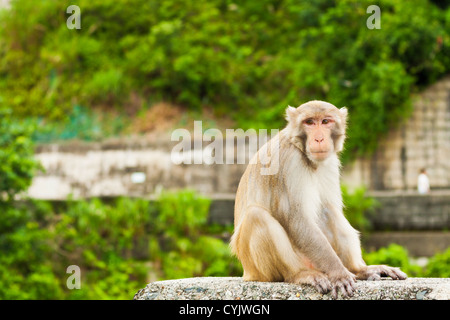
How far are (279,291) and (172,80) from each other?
60.8ft

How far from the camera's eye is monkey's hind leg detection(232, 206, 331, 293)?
491 centimetres

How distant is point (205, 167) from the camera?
1752cm

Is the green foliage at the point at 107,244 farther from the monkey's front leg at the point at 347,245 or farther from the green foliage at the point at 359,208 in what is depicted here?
the monkey's front leg at the point at 347,245

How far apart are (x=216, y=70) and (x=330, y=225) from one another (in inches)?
690

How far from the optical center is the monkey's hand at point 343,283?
14.8 feet

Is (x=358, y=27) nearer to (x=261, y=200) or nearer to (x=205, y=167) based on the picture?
(x=205, y=167)

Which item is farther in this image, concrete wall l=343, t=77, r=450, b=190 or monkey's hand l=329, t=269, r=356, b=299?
concrete wall l=343, t=77, r=450, b=190

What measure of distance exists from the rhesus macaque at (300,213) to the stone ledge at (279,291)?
154 millimetres

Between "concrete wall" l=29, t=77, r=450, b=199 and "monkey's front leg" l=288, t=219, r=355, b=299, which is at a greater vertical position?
"concrete wall" l=29, t=77, r=450, b=199

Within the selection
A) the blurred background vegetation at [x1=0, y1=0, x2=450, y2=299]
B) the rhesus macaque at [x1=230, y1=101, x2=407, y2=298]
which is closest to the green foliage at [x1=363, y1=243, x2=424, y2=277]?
the blurred background vegetation at [x1=0, y1=0, x2=450, y2=299]

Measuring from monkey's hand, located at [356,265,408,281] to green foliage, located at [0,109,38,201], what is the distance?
8532mm

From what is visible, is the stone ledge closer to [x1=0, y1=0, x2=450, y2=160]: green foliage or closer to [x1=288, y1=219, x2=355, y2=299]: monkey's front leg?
[x1=288, y1=219, x2=355, y2=299]: monkey's front leg

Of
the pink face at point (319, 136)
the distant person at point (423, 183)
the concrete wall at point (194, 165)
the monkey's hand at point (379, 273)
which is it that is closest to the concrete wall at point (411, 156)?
the concrete wall at point (194, 165)
